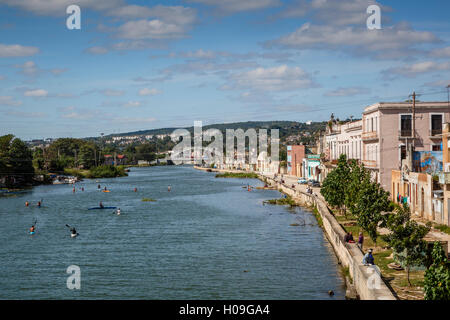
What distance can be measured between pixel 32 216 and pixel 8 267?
90.2 feet

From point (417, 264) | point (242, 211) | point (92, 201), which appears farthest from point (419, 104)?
point (92, 201)

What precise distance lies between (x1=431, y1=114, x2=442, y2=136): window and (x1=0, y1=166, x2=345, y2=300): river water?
1450cm

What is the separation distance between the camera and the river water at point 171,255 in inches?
998

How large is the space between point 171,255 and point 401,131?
26.0 m

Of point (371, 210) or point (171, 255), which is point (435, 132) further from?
point (171, 255)

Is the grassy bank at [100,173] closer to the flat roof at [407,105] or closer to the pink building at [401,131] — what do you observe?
the pink building at [401,131]

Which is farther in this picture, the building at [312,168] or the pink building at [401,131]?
the building at [312,168]

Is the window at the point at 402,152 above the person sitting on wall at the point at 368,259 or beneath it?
above

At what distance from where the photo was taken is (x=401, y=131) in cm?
4697

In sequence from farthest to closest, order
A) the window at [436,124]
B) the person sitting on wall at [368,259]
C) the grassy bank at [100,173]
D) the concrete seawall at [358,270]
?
the grassy bank at [100,173] → the window at [436,124] → the person sitting on wall at [368,259] → the concrete seawall at [358,270]

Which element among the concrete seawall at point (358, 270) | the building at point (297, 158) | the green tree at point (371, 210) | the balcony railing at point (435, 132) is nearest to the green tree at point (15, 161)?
the building at point (297, 158)

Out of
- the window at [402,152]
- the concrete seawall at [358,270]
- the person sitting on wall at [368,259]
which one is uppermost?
the window at [402,152]
